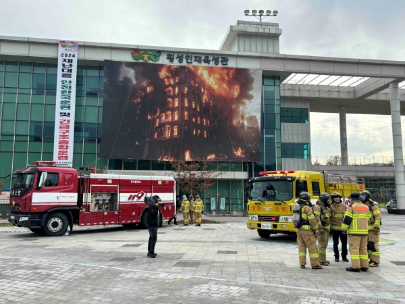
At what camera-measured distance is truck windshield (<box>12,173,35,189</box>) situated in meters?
13.9

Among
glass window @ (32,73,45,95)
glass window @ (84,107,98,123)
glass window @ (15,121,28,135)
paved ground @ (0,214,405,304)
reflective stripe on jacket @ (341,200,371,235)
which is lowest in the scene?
paved ground @ (0,214,405,304)

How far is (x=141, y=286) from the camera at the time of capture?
655 cm

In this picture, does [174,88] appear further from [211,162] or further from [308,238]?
[308,238]

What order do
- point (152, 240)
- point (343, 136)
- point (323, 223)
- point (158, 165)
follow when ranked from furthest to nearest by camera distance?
1. point (343, 136)
2. point (158, 165)
3. point (152, 240)
4. point (323, 223)

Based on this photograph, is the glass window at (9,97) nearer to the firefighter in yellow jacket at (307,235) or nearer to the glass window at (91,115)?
the glass window at (91,115)

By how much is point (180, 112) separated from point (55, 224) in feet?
63.9

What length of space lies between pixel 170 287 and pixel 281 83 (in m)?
35.7

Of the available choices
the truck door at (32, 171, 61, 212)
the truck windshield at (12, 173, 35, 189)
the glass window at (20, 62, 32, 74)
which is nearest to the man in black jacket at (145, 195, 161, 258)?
the truck door at (32, 171, 61, 212)

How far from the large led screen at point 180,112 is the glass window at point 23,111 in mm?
7344

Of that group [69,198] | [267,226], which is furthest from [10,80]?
[267,226]

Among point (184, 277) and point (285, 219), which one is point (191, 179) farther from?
point (184, 277)

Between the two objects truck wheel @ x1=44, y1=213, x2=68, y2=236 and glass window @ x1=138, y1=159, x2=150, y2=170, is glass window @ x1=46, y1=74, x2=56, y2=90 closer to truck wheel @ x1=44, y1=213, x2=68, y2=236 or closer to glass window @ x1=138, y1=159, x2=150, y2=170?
glass window @ x1=138, y1=159, x2=150, y2=170

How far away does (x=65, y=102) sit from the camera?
31.4m

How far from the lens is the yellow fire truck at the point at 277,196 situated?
41.1 feet
